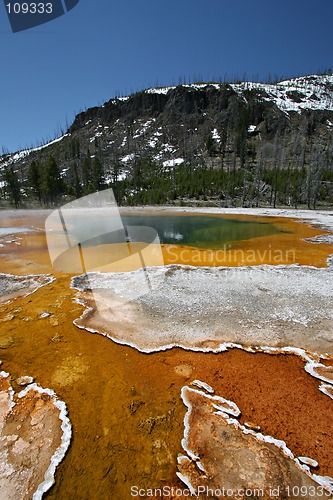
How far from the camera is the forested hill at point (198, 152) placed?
66.8m

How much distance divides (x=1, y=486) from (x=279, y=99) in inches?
7064

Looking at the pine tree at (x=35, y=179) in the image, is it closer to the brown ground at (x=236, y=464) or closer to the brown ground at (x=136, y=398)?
the brown ground at (x=136, y=398)

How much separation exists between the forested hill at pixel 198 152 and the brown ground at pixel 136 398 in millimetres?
58122

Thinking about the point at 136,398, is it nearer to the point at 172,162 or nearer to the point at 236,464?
the point at 236,464

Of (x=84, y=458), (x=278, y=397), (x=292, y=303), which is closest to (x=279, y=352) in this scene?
(x=278, y=397)

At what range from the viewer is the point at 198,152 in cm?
11750

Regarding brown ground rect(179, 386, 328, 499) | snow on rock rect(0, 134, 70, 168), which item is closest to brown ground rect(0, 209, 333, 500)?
brown ground rect(179, 386, 328, 499)

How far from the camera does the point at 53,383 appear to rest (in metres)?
5.54

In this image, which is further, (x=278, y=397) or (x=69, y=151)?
(x=69, y=151)

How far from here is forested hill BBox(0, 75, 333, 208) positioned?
66.8m

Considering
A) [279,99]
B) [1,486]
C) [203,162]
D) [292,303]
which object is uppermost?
[279,99]

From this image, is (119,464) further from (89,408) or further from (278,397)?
(278,397)

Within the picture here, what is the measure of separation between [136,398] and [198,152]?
124 m

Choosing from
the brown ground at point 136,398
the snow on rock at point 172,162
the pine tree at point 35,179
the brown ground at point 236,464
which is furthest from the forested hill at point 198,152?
the brown ground at point 236,464
